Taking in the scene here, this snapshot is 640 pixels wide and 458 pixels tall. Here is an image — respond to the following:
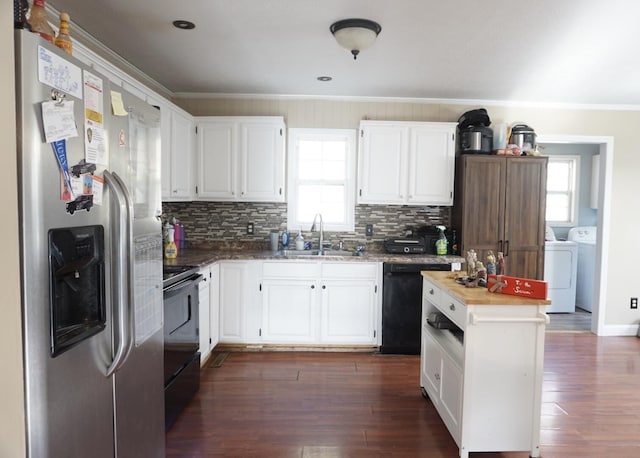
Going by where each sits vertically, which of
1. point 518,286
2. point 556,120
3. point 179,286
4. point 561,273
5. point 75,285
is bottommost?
point 561,273

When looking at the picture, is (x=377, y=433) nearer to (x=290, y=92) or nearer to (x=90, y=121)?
(x=90, y=121)

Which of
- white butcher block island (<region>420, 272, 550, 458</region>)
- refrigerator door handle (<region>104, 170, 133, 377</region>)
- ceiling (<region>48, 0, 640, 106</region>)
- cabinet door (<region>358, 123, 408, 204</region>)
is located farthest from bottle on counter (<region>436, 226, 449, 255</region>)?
refrigerator door handle (<region>104, 170, 133, 377</region>)

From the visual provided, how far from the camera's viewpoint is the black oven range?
232 cm

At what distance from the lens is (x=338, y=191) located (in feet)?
13.8

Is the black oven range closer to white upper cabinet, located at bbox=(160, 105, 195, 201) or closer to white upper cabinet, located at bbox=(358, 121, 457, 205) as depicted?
white upper cabinet, located at bbox=(160, 105, 195, 201)

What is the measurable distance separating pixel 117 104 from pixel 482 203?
345cm

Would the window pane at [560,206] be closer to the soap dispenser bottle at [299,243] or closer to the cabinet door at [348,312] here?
the cabinet door at [348,312]

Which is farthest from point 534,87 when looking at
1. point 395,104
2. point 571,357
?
point 571,357

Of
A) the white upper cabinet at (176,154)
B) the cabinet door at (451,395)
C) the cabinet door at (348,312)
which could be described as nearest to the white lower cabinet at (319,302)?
the cabinet door at (348,312)

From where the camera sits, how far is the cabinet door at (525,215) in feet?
12.8

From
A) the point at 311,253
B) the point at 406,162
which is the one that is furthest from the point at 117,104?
the point at 406,162

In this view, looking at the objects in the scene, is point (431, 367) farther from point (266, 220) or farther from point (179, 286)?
point (266, 220)

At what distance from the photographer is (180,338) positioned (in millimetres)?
2520

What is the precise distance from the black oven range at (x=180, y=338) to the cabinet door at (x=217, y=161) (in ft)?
4.13
